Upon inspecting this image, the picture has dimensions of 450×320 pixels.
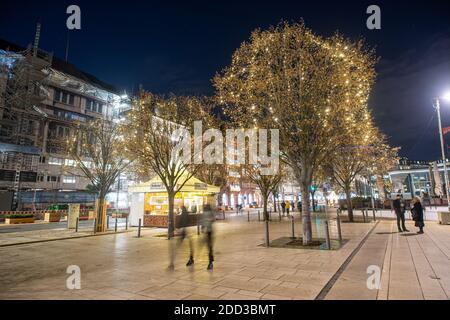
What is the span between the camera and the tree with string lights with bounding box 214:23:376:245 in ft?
35.2

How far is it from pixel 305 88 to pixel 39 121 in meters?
48.1

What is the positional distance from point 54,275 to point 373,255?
974 centimetres

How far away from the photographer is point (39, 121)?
144ft

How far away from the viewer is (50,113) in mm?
46469

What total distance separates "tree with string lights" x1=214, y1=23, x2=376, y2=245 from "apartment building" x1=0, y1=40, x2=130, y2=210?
24.2 metres

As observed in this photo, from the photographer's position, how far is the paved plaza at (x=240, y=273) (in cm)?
523

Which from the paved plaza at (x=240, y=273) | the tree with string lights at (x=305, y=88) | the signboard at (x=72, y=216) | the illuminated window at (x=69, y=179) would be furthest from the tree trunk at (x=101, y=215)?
the illuminated window at (x=69, y=179)

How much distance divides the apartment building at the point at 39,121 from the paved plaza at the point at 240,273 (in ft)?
76.7

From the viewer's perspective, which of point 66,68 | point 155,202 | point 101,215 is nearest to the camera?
point 101,215

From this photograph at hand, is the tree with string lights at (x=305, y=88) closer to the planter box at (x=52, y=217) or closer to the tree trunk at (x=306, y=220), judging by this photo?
the tree trunk at (x=306, y=220)

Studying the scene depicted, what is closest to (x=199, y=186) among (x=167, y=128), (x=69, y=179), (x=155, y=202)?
(x=155, y=202)

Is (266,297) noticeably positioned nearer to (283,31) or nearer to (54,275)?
(54,275)

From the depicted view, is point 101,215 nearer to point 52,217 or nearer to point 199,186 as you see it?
point 199,186
